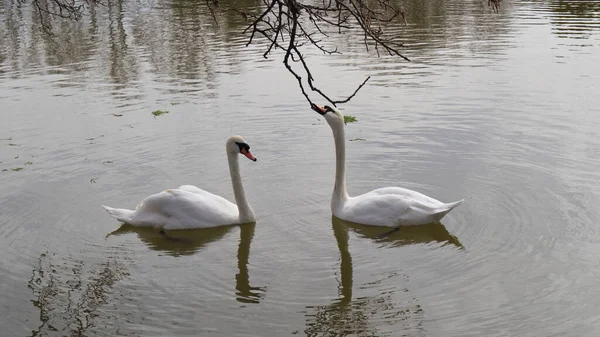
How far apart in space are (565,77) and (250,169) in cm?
886

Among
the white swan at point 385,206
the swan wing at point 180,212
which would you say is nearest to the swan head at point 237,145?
the swan wing at point 180,212

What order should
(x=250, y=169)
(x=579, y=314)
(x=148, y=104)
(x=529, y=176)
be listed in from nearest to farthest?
(x=579, y=314)
(x=529, y=176)
(x=250, y=169)
(x=148, y=104)

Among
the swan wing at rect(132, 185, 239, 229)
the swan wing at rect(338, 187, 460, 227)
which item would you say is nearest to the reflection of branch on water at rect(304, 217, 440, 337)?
the swan wing at rect(338, 187, 460, 227)

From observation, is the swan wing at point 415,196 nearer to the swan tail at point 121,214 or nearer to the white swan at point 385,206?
the white swan at point 385,206

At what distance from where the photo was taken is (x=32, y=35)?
93.1ft

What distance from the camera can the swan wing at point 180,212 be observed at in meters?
9.77

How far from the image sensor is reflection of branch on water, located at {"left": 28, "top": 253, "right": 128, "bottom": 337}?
24.1 feet

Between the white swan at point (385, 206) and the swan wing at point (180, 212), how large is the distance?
4.36 feet

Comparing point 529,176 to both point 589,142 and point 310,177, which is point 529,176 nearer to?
point 589,142

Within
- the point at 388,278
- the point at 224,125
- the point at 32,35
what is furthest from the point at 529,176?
the point at 32,35

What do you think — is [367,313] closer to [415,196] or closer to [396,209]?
[396,209]

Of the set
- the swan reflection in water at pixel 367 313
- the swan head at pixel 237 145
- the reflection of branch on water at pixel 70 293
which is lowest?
the swan reflection in water at pixel 367 313

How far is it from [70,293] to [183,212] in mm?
2130

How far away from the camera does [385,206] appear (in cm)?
949
